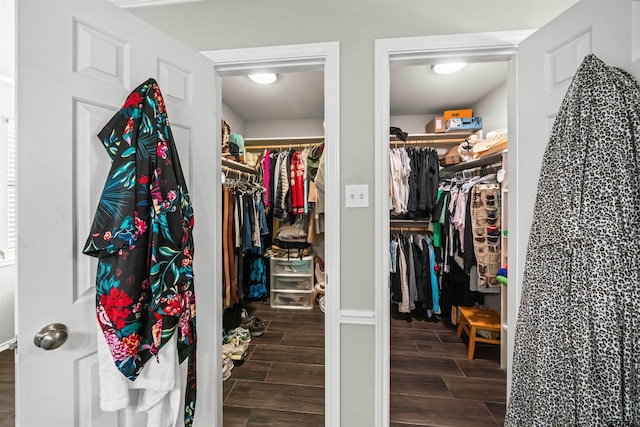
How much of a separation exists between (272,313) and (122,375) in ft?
7.99

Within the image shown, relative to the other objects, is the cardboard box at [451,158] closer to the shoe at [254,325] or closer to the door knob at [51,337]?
the shoe at [254,325]

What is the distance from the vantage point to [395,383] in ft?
Result: 6.21

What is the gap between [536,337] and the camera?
2.90 feet

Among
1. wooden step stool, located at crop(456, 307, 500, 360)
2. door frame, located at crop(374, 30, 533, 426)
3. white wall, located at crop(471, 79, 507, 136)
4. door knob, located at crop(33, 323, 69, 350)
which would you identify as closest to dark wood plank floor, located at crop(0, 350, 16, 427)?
door knob, located at crop(33, 323, 69, 350)

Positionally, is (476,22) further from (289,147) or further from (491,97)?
(289,147)

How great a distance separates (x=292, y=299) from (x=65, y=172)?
2874mm

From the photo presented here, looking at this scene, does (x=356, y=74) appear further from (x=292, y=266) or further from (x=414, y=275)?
(x=292, y=266)

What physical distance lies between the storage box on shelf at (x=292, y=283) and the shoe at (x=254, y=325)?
20.1 inches

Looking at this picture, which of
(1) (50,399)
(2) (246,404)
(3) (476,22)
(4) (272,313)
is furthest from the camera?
(4) (272,313)

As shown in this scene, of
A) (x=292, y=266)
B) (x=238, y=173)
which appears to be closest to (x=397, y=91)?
(x=238, y=173)

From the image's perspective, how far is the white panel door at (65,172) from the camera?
2.35ft

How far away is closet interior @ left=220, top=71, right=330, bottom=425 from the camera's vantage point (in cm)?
198

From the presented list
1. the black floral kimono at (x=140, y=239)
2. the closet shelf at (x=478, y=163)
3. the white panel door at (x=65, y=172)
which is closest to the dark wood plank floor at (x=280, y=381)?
the white panel door at (x=65, y=172)

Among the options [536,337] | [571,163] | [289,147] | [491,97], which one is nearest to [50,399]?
[536,337]
